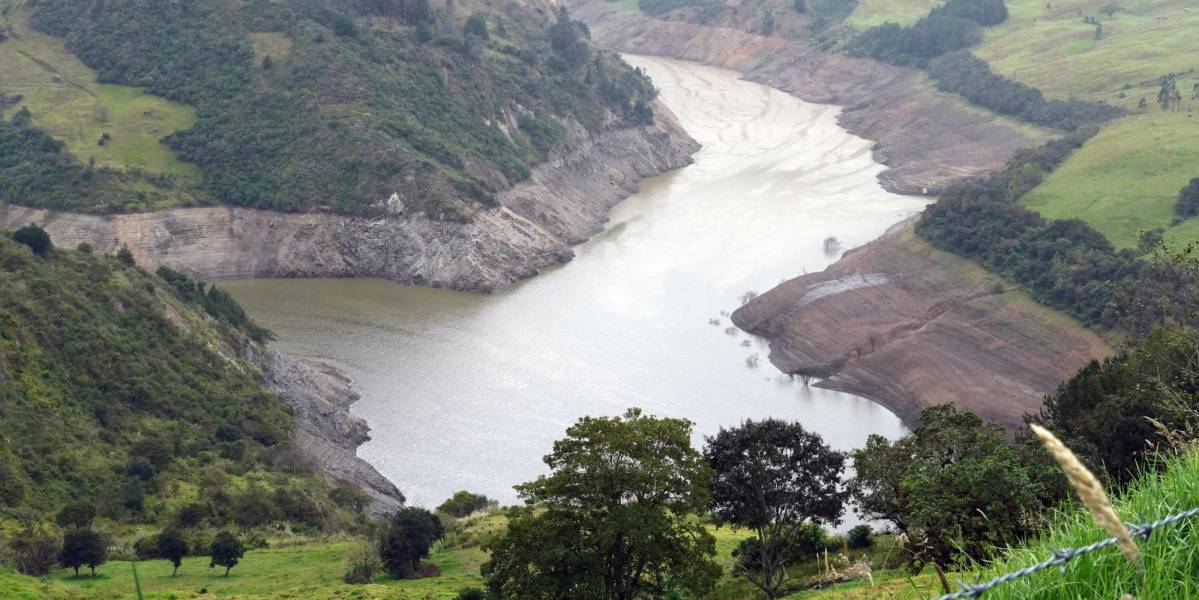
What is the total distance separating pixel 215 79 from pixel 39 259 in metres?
41.3

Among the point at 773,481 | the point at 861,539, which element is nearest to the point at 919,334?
the point at 861,539

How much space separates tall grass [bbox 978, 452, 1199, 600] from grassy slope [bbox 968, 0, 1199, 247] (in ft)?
212

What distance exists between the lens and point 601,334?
226 ft

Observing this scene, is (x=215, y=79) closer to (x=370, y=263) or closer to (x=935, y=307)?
(x=370, y=263)

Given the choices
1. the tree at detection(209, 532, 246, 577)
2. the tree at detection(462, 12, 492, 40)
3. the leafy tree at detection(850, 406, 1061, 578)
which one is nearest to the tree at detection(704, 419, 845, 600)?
the leafy tree at detection(850, 406, 1061, 578)

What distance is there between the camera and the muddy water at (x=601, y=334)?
56500 mm

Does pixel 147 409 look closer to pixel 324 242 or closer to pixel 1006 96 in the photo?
pixel 324 242

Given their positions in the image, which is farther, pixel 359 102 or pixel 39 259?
pixel 359 102

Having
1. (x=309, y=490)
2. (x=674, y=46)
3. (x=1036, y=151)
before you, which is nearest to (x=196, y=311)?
(x=309, y=490)

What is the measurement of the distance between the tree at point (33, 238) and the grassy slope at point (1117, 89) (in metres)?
57.9

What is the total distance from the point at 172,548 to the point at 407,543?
7.36m

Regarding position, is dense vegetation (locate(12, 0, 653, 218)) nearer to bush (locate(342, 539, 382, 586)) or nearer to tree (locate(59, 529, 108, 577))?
bush (locate(342, 539, 382, 586))

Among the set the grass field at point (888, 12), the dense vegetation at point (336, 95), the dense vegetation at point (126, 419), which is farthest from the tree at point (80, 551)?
the grass field at point (888, 12)

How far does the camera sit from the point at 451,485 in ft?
168
